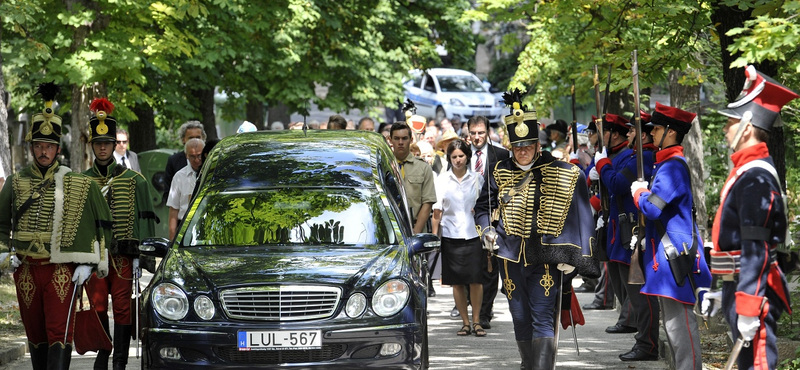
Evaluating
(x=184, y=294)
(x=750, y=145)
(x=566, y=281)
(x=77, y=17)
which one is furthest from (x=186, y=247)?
(x=77, y=17)

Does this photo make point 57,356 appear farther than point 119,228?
No

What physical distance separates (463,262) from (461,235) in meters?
0.29

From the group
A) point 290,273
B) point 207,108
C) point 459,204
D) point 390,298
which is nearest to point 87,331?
point 290,273

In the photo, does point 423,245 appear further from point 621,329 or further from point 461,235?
point 621,329

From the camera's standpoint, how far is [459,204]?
12539 mm

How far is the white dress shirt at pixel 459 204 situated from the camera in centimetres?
1253

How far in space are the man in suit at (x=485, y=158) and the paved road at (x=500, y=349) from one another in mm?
228

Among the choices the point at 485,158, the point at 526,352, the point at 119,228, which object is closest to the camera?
the point at 526,352

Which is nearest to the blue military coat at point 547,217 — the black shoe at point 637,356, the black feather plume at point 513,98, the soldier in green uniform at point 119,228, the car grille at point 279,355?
the black feather plume at point 513,98

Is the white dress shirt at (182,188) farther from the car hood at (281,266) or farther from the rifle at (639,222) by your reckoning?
the rifle at (639,222)

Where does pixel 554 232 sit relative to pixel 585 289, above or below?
above

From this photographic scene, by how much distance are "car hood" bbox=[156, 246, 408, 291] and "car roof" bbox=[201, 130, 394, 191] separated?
695mm

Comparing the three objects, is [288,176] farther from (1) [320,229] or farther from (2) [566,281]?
(2) [566,281]

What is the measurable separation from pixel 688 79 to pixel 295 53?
1229 centimetres
